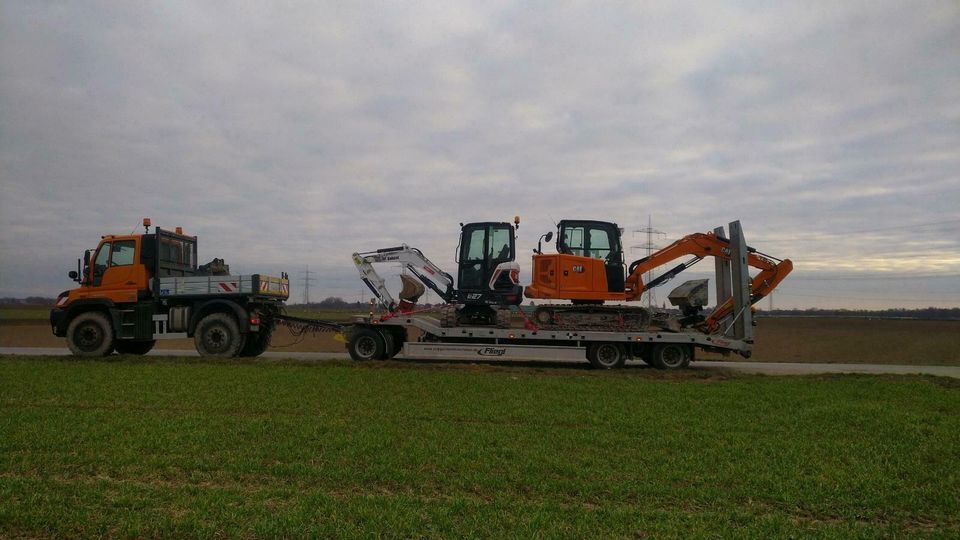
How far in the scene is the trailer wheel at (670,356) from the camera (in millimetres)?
16234

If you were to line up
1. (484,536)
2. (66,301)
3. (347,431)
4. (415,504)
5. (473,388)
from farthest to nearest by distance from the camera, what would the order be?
(66,301)
(473,388)
(347,431)
(415,504)
(484,536)

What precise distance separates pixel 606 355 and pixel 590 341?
1.88ft

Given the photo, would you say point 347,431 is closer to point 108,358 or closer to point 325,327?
point 325,327

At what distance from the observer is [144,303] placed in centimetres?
1728

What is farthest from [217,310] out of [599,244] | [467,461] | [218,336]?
[467,461]

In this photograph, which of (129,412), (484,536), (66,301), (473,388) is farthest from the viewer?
(66,301)

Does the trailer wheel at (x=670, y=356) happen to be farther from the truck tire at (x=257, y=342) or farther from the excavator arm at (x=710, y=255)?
the truck tire at (x=257, y=342)

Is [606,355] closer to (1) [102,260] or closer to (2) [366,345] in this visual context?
(2) [366,345]

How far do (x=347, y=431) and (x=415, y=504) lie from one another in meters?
2.88

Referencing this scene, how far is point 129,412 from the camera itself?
8.89 meters

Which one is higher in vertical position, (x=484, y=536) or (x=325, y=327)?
(x=325, y=327)

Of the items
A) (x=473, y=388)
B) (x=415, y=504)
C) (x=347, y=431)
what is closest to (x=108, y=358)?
(x=473, y=388)

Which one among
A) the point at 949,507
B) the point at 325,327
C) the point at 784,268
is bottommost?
the point at 949,507

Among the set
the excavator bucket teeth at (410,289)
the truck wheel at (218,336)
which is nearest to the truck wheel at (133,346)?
the truck wheel at (218,336)
